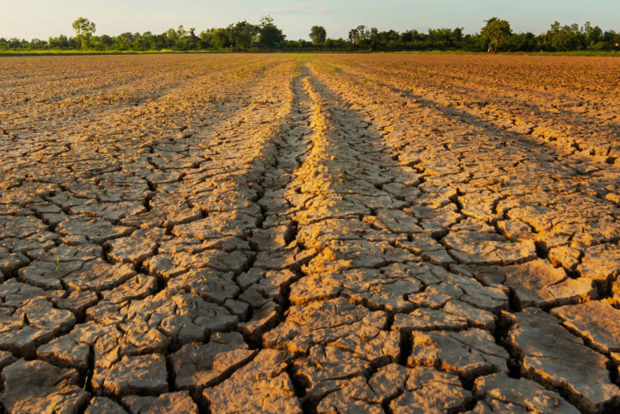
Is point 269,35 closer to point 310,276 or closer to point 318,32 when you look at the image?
point 318,32

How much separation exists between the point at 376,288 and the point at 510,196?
1.94 meters

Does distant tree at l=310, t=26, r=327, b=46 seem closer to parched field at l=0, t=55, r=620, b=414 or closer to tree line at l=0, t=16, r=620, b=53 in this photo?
tree line at l=0, t=16, r=620, b=53

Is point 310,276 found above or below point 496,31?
below

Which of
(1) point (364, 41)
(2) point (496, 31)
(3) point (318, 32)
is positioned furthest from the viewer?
(3) point (318, 32)

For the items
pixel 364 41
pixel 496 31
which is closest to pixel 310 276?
pixel 496 31

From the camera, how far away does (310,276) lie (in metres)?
2.43

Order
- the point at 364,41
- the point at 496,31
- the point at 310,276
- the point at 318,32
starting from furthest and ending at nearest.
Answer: the point at 318,32
the point at 364,41
the point at 496,31
the point at 310,276

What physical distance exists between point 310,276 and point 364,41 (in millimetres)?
72575

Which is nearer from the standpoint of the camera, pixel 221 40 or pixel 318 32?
pixel 221 40

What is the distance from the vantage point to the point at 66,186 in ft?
12.4

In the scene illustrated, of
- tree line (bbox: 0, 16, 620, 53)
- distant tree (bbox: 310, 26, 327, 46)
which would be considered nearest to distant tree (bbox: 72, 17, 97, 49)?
tree line (bbox: 0, 16, 620, 53)

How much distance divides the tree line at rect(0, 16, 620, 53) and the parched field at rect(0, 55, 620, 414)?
5611 cm

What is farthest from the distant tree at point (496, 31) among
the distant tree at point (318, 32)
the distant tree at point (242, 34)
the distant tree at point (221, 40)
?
the distant tree at point (318, 32)

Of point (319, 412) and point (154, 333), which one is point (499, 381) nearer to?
point (319, 412)
